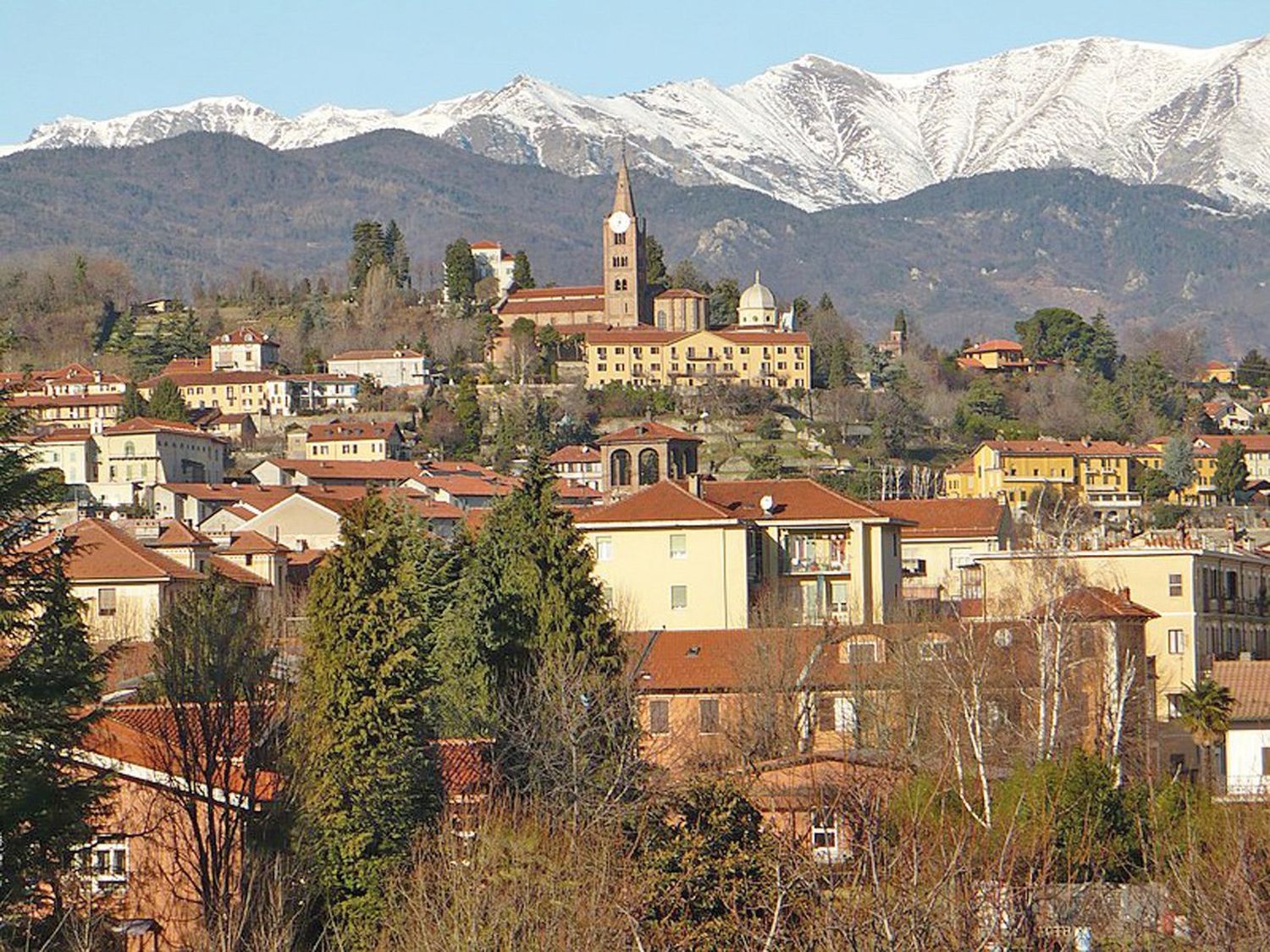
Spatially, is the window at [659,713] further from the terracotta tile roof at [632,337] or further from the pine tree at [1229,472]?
the terracotta tile roof at [632,337]

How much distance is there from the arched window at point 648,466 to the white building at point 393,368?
2036 inches

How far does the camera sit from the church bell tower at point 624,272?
161 meters

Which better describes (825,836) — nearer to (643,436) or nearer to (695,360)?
(643,436)

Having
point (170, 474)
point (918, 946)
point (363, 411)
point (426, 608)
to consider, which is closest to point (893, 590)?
point (426, 608)

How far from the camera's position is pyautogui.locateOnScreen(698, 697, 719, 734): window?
42.9 metres

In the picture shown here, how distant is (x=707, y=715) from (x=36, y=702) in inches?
817

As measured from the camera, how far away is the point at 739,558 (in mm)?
59094

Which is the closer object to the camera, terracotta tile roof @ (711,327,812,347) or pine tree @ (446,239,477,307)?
terracotta tile roof @ (711,327,812,347)

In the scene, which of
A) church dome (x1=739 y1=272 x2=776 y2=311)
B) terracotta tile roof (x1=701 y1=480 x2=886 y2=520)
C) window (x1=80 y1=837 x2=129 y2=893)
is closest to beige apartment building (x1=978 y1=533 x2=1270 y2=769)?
terracotta tile roof (x1=701 y1=480 x2=886 y2=520)

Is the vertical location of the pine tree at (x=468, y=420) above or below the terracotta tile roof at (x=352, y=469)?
above

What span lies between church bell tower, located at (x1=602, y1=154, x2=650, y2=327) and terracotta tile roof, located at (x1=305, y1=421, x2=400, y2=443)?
3176 centimetres

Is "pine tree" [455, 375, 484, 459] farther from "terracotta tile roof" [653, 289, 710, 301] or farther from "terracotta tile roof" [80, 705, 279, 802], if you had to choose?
"terracotta tile roof" [80, 705, 279, 802]

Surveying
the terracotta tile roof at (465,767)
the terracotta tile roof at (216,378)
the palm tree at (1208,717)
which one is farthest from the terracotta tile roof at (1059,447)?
the terracotta tile roof at (465,767)

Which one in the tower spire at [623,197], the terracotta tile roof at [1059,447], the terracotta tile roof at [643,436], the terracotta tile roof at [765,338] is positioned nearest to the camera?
the terracotta tile roof at [643,436]
